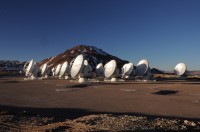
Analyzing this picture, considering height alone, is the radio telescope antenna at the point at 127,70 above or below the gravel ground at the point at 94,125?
above

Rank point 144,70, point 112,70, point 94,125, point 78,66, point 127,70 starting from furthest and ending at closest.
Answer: point 127,70 → point 144,70 → point 112,70 → point 78,66 → point 94,125

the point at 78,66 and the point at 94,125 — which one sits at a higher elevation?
the point at 78,66

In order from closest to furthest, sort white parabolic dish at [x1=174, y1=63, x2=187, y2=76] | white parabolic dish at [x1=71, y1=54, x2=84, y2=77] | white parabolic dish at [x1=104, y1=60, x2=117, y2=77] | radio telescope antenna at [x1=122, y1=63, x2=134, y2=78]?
white parabolic dish at [x1=71, y1=54, x2=84, y2=77] → white parabolic dish at [x1=104, y1=60, x2=117, y2=77] → radio telescope antenna at [x1=122, y1=63, x2=134, y2=78] → white parabolic dish at [x1=174, y1=63, x2=187, y2=76]

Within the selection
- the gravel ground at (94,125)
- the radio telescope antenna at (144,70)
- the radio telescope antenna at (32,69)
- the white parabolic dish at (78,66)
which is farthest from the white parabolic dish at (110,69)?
the gravel ground at (94,125)

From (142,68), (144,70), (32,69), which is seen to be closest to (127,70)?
(142,68)

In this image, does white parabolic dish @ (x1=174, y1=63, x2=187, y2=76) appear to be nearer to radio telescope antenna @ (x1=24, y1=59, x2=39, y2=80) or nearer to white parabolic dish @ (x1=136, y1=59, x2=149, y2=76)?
white parabolic dish @ (x1=136, y1=59, x2=149, y2=76)

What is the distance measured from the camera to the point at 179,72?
94438mm

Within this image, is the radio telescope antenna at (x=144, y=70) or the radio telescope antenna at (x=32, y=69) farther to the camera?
the radio telescope antenna at (x=32, y=69)

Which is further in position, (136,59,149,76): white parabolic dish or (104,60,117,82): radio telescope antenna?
(136,59,149,76): white parabolic dish

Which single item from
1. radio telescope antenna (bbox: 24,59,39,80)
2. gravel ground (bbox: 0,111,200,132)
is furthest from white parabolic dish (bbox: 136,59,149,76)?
gravel ground (bbox: 0,111,200,132)

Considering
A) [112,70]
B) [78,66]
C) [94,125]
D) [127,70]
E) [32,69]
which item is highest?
[32,69]

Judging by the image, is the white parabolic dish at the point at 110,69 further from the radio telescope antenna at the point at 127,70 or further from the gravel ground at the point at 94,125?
the gravel ground at the point at 94,125

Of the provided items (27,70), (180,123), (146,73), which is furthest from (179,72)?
(180,123)

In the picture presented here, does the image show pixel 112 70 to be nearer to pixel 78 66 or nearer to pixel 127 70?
pixel 127 70
